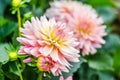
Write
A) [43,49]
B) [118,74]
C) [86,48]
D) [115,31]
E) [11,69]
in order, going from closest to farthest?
[43,49]
[11,69]
[86,48]
[118,74]
[115,31]

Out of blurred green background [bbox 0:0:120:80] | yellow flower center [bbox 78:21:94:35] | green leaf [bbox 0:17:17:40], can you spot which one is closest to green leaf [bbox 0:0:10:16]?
blurred green background [bbox 0:0:120:80]

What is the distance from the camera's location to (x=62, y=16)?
1261mm

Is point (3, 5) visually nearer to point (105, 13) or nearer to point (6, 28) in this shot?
point (6, 28)

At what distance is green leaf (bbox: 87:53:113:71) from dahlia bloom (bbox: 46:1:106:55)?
7.5 inches

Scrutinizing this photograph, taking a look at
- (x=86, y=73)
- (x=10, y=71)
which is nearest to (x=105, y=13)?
(x=86, y=73)

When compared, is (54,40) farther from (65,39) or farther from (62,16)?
(62,16)

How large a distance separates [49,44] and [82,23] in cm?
38

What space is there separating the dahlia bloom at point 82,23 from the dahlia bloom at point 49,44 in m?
0.28

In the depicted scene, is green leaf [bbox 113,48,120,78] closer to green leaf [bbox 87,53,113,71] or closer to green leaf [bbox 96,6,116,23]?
green leaf [bbox 87,53,113,71]

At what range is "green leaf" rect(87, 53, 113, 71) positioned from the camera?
4.68 ft

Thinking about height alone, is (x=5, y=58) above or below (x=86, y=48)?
below

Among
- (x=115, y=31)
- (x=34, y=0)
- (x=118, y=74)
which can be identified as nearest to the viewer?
(x=34, y=0)

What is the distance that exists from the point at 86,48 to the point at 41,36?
33cm

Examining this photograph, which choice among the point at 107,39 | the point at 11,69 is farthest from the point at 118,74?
the point at 11,69
